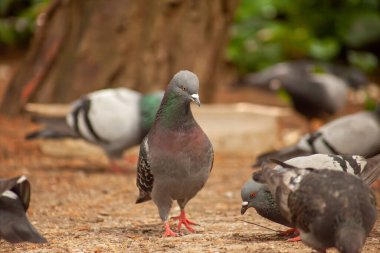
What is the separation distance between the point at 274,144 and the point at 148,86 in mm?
1623

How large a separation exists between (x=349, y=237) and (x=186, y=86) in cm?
149

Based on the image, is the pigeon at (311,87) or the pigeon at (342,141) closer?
the pigeon at (342,141)

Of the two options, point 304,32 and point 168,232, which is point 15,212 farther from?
point 304,32

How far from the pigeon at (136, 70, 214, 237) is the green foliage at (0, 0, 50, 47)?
11.5 metres

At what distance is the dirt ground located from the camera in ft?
14.4

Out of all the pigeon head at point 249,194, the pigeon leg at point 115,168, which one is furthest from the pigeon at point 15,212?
the pigeon leg at point 115,168

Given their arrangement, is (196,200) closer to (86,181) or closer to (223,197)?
(223,197)

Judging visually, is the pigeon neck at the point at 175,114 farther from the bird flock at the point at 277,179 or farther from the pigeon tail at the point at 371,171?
the pigeon tail at the point at 371,171

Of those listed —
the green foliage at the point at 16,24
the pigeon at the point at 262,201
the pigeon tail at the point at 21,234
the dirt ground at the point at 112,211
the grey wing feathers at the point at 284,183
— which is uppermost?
the green foliage at the point at 16,24

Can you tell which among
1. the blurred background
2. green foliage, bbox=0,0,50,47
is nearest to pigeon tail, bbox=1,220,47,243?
the blurred background

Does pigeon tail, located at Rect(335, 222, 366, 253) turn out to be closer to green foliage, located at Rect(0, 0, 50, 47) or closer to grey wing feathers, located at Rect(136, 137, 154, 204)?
grey wing feathers, located at Rect(136, 137, 154, 204)

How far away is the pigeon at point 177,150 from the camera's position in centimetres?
461

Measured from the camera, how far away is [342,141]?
6.30 meters

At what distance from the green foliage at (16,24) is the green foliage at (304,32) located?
4.23 m
